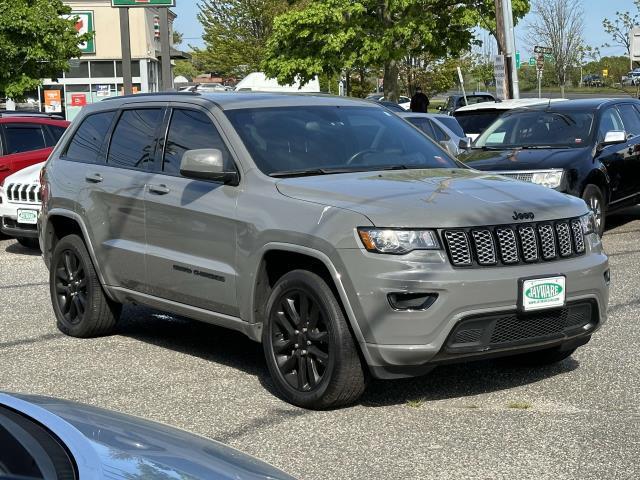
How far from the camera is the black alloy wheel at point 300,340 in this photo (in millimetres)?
6031

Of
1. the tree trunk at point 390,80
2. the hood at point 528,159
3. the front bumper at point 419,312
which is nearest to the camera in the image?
the front bumper at point 419,312

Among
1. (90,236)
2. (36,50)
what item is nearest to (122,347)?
(90,236)

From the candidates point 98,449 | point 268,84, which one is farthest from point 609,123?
point 268,84

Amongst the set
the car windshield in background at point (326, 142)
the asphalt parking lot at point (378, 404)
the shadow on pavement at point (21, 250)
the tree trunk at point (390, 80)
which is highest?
the tree trunk at point (390, 80)

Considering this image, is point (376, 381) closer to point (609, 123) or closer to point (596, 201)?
point (596, 201)

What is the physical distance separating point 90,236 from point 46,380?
134 centimetres

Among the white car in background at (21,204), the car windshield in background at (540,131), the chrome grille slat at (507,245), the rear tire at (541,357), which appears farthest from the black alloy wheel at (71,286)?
the car windshield in background at (540,131)

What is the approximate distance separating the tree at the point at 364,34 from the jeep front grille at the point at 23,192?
23968 millimetres

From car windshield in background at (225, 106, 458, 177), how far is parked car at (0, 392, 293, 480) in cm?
382

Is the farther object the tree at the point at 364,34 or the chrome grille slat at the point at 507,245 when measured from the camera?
the tree at the point at 364,34

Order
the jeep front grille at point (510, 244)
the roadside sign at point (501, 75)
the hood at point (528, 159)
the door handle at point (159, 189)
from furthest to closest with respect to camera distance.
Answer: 1. the roadside sign at point (501, 75)
2. the hood at point (528, 159)
3. the door handle at point (159, 189)
4. the jeep front grille at point (510, 244)

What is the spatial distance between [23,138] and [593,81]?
67.2 meters

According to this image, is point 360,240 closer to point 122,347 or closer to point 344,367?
point 344,367

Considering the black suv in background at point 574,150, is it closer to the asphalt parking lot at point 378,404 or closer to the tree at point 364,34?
the asphalt parking lot at point 378,404
